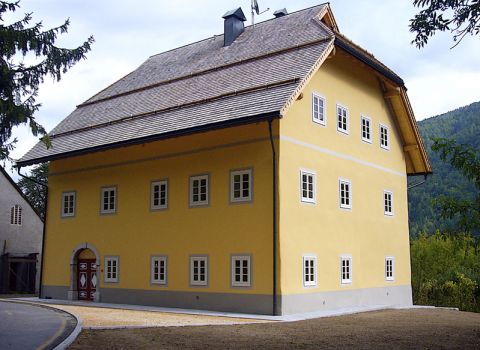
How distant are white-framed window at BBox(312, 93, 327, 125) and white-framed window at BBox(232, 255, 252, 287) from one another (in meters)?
5.80

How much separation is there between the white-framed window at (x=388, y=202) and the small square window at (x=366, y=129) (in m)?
2.57

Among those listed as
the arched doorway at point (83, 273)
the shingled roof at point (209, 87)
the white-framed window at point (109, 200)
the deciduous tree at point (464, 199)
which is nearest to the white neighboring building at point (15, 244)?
the shingled roof at point (209, 87)

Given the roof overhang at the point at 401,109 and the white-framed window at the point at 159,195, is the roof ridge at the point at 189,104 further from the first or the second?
the roof overhang at the point at 401,109

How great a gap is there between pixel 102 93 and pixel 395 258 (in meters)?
16.8

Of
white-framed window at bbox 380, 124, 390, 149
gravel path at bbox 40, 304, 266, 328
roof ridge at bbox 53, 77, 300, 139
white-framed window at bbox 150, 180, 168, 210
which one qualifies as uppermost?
roof ridge at bbox 53, 77, 300, 139

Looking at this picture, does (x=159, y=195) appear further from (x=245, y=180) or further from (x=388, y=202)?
(x=388, y=202)

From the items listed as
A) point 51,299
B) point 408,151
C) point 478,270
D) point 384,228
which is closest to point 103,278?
point 51,299

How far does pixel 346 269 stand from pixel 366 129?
6.35 meters

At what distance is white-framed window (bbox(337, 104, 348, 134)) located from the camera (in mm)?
23422

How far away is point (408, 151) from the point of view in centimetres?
2834

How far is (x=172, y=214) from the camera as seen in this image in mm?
22500

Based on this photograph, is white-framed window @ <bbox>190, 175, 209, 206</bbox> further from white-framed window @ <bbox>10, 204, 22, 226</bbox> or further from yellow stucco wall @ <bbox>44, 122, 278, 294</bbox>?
white-framed window @ <bbox>10, 204, 22, 226</bbox>

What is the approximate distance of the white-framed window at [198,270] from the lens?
21.1 m

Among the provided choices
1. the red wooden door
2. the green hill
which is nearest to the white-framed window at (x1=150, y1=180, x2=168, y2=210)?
the red wooden door
